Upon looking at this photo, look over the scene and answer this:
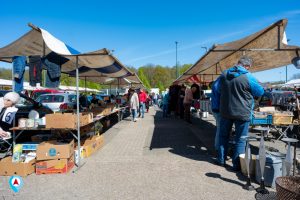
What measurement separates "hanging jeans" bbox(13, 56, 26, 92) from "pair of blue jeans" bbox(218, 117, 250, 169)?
4.69 meters

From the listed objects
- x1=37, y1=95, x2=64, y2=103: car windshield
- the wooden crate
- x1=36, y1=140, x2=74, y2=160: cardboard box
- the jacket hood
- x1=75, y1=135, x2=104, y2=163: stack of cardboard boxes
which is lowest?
x1=75, y1=135, x2=104, y2=163: stack of cardboard boxes

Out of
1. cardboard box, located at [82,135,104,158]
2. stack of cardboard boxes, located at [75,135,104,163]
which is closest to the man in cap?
stack of cardboard boxes, located at [75,135,104,163]

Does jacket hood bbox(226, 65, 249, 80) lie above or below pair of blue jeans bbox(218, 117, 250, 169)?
above

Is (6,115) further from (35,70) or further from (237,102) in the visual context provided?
(237,102)

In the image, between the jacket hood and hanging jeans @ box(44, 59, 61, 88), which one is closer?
the jacket hood

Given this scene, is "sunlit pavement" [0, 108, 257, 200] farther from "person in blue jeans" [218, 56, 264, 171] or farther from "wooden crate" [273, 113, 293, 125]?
"wooden crate" [273, 113, 293, 125]

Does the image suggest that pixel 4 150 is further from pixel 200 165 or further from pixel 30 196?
pixel 200 165

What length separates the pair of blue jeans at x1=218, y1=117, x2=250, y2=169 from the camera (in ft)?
18.0

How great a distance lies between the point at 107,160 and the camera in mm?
6590

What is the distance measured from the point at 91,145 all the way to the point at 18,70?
8.12ft

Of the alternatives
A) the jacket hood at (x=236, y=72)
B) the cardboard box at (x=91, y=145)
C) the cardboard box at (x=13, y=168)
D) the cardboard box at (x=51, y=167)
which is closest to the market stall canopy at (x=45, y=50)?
the cardboard box at (x=91, y=145)

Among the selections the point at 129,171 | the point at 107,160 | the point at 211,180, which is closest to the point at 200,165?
the point at 211,180

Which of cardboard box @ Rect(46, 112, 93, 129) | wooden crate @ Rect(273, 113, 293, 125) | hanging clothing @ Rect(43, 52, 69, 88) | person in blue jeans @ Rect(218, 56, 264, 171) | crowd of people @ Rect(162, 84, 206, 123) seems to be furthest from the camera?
crowd of people @ Rect(162, 84, 206, 123)

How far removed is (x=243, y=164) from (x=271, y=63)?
18.2 feet
